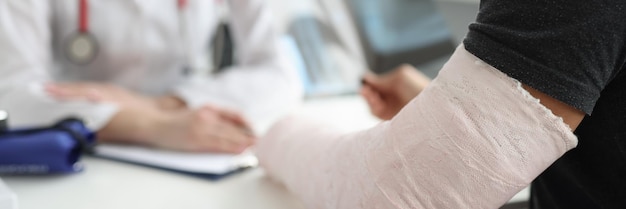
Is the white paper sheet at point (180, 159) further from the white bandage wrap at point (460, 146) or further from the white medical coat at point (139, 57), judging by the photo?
the white bandage wrap at point (460, 146)

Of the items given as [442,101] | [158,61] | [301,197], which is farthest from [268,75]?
[442,101]

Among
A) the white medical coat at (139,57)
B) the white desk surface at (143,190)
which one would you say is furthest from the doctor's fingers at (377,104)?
the white medical coat at (139,57)

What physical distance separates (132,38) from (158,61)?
7 cm

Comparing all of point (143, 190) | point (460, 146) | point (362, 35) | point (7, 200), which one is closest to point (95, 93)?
point (143, 190)

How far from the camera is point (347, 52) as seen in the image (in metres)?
1.62

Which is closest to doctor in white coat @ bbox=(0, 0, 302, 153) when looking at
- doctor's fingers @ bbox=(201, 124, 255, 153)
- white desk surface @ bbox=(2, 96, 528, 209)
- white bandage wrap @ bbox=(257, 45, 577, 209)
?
doctor's fingers @ bbox=(201, 124, 255, 153)

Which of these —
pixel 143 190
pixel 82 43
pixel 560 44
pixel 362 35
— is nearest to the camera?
pixel 560 44

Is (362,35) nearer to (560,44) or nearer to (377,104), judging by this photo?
(377,104)

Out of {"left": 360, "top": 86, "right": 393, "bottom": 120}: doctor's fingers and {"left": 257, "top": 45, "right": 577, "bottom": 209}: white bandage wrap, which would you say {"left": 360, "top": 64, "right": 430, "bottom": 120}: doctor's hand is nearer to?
{"left": 360, "top": 86, "right": 393, "bottom": 120}: doctor's fingers

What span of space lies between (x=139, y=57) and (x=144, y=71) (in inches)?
1.2

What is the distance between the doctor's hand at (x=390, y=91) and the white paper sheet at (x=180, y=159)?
175mm

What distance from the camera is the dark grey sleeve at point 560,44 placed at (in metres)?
0.38

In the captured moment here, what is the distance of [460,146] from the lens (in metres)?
0.42

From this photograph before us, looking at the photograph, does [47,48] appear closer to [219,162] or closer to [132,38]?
[132,38]
